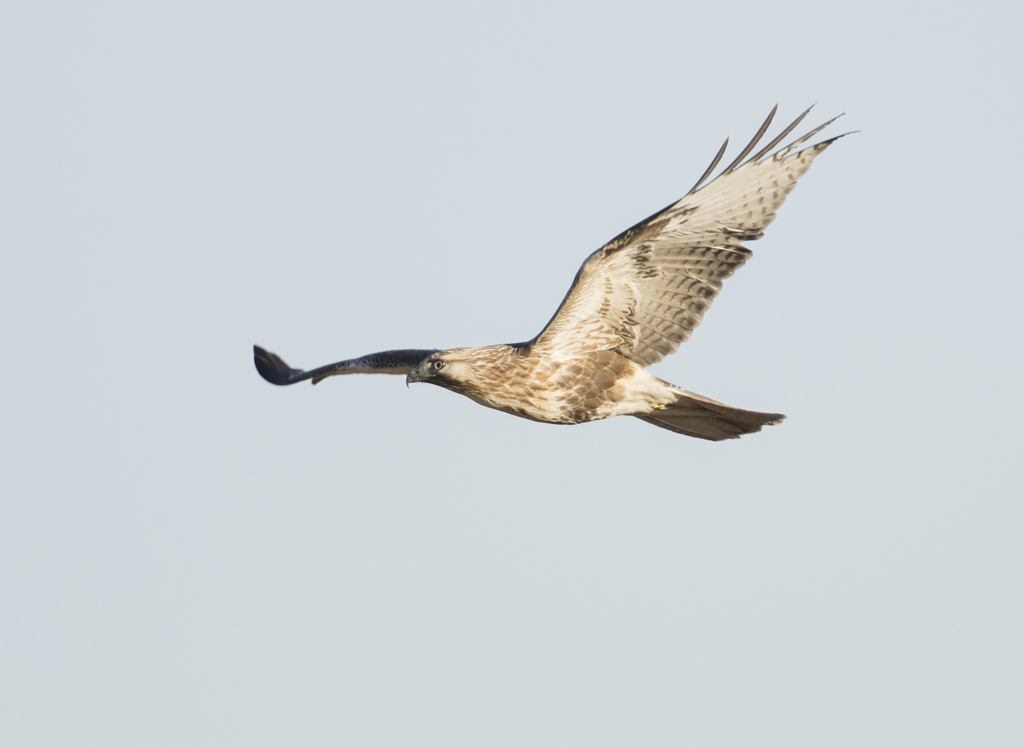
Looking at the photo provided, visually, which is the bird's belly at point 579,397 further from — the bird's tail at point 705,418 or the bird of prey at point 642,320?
the bird's tail at point 705,418

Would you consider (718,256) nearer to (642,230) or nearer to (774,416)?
(642,230)

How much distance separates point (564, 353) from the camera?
31.0ft

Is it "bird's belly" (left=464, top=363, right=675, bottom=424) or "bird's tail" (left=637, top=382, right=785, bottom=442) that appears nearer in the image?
"bird's belly" (left=464, top=363, right=675, bottom=424)

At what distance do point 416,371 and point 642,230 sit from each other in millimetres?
1915

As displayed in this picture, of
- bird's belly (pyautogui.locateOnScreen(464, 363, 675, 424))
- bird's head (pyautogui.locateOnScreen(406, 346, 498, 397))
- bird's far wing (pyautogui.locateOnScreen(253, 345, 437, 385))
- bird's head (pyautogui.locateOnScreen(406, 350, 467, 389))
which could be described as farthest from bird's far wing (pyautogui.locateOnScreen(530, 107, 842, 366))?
bird's far wing (pyautogui.locateOnScreen(253, 345, 437, 385))

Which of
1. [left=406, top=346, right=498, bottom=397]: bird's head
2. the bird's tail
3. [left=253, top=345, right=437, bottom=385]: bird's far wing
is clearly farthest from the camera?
[left=253, top=345, right=437, bottom=385]: bird's far wing

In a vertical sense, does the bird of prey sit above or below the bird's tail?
above

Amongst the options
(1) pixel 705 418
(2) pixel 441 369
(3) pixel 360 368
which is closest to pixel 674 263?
(1) pixel 705 418

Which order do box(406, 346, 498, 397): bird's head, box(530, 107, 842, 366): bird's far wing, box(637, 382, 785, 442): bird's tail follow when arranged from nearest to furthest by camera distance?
box(530, 107, 842, 366): bird's far wing
box(406, 346, 498, 397): bird's head
box(637, 382, 785, 442): bird's tail

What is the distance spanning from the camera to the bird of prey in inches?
351

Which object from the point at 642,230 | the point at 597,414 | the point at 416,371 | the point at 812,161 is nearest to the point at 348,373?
the point at 416,371

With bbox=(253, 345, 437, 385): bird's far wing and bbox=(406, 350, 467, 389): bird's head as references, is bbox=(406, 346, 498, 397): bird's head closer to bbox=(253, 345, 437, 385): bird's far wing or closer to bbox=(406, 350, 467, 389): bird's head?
bbox=(406, 350, 467, 389): bird's head

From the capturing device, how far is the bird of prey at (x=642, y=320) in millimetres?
8922

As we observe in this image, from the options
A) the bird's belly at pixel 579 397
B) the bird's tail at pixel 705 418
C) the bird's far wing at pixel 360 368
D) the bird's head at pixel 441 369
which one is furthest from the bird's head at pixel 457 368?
the bird's tail at pixel 705 418
